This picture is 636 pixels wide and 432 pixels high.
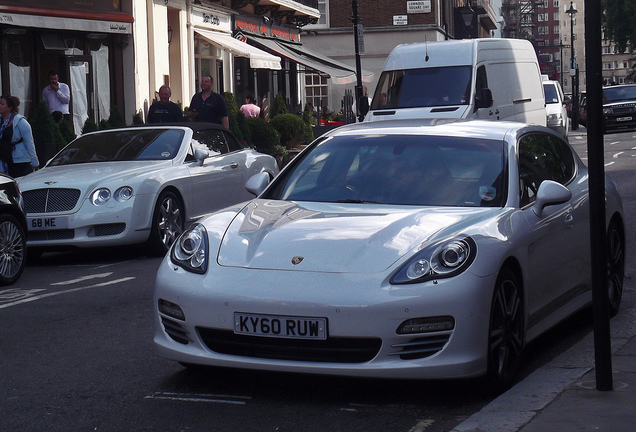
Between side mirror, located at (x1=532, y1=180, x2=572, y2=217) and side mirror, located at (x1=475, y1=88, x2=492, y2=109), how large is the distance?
40.6 ft

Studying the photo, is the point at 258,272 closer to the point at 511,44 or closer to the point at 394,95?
the point at 394,95

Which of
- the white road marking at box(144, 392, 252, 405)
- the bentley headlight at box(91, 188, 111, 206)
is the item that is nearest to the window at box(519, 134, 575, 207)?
the white road marking at box(144, 392, 252, 405)

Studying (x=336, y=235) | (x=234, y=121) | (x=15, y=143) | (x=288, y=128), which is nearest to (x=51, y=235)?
(x=15, y=143)

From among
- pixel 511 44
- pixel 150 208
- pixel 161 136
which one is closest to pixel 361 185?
pixel 150 208

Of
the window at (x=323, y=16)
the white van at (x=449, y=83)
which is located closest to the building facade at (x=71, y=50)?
the white van at (x=449, y=83)

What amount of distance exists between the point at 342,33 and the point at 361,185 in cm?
4782

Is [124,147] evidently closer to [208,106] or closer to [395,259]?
[208,106]

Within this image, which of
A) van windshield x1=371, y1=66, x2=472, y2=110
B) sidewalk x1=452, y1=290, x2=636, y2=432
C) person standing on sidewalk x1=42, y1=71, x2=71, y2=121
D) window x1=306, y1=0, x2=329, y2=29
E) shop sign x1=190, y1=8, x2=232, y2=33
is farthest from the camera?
window x1=306, y1=0, x2=329, y2=29

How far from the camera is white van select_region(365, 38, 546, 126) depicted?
18.3 meters

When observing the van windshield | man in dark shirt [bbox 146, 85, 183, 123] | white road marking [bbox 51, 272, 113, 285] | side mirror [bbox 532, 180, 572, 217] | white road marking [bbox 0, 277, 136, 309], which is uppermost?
the van windshield

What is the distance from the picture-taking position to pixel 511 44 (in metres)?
20.4

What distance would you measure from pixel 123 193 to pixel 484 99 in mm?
8747

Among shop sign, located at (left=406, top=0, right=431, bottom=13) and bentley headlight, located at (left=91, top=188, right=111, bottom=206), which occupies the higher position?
shop sign, located at (left=406, top=0, right=431, bottom=13)

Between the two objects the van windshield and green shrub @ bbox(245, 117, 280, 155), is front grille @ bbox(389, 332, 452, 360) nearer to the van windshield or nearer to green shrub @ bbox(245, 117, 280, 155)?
the van windshield
